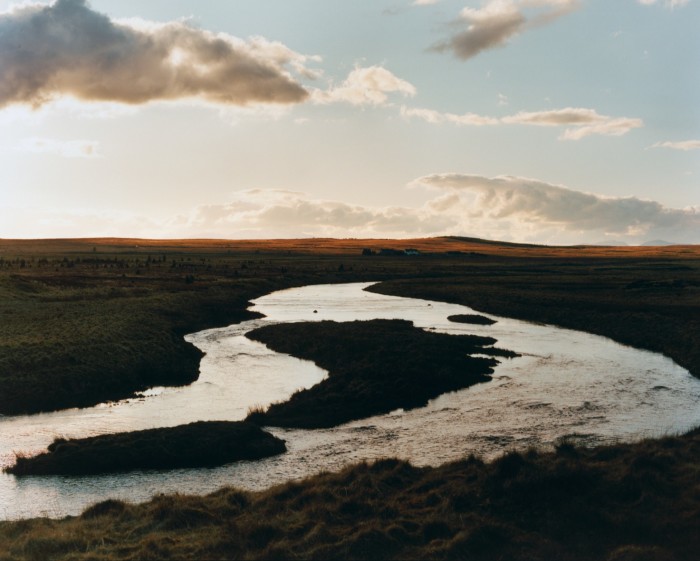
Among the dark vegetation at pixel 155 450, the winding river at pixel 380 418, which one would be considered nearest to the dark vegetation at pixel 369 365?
the winding river at pixel 380 418

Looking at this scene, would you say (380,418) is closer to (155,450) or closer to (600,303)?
(155,450)

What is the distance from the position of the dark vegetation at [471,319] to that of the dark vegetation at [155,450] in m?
42.5

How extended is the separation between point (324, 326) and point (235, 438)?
29.3 meters

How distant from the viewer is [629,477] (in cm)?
1734

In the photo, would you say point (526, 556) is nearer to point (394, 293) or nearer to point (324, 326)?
point (324, 326)

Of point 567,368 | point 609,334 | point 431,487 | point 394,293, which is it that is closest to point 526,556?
point 431,487

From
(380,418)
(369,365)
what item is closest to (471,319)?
(369,365)

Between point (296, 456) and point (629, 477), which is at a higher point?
point (629, 477)

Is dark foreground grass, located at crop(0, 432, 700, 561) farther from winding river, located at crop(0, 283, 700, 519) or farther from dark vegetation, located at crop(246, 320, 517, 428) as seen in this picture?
dark vegetation, located at crop(246, 320, 517, 428)

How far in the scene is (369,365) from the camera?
3722 centimetres

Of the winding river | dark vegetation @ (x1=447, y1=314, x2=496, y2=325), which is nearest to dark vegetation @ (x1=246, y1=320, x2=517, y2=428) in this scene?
the winding river

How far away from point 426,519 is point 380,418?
12845 millimetres

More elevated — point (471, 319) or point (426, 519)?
point (471, 319)

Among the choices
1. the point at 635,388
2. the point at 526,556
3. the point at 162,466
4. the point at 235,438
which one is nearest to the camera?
the point at 526,556
